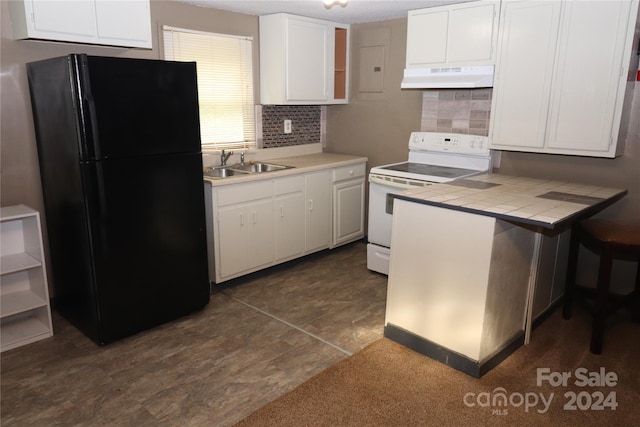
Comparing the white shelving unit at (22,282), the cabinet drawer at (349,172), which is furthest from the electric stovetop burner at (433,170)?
the white shelving unit at (22,282)

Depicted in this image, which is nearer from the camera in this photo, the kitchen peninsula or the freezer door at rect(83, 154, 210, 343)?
the kitchen peninsula

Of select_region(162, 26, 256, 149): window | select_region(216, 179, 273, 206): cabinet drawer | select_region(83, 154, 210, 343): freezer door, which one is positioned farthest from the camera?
select_region(162, 26, 256, 149): window

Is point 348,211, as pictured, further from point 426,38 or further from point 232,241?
point 426,38

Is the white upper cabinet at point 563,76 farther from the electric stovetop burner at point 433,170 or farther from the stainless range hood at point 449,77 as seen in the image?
the electric stovetop burner at point 433,170

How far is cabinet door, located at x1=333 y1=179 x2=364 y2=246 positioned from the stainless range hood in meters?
1.15

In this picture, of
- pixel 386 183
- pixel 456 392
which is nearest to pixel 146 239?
pixel 386 183

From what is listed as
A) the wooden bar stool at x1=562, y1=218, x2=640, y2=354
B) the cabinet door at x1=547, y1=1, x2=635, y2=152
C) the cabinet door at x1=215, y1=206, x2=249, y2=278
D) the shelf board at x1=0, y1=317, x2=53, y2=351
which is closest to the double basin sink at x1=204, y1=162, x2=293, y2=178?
the cabinet door at x1=215, y1=206, x2=249, y2=278

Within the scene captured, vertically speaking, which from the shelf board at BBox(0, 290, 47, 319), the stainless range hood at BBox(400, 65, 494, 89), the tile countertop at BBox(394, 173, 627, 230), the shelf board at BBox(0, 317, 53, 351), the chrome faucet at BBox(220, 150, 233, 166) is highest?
the stainless range hood at BBox(400, 65, 494, 89)

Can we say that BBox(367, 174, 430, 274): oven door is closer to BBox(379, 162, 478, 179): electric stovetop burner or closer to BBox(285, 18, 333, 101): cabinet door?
BBox(379, 162, 478, 179): electric stovetop burner

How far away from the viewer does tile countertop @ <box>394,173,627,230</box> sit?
2.31 m

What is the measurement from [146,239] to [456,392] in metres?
1.96

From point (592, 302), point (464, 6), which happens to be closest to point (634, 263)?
point (592, 302)

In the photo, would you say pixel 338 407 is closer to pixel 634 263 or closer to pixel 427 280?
pixel 427 280

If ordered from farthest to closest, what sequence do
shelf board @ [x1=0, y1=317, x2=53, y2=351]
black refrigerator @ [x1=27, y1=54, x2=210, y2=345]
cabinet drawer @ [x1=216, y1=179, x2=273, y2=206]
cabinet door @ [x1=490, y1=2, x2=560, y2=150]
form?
1. cabinet drawer @ [x1=216, y1=179, x2=273, y2=206]
2. cabinet door @ [x1=490, y1=2, x2=560, y2=150]
3. shelf board @ [x1=0, y1=317, x2=53, y2=351]
4. black refrigerator @ [x1=27, y1=54, x2=210, y2=345]
